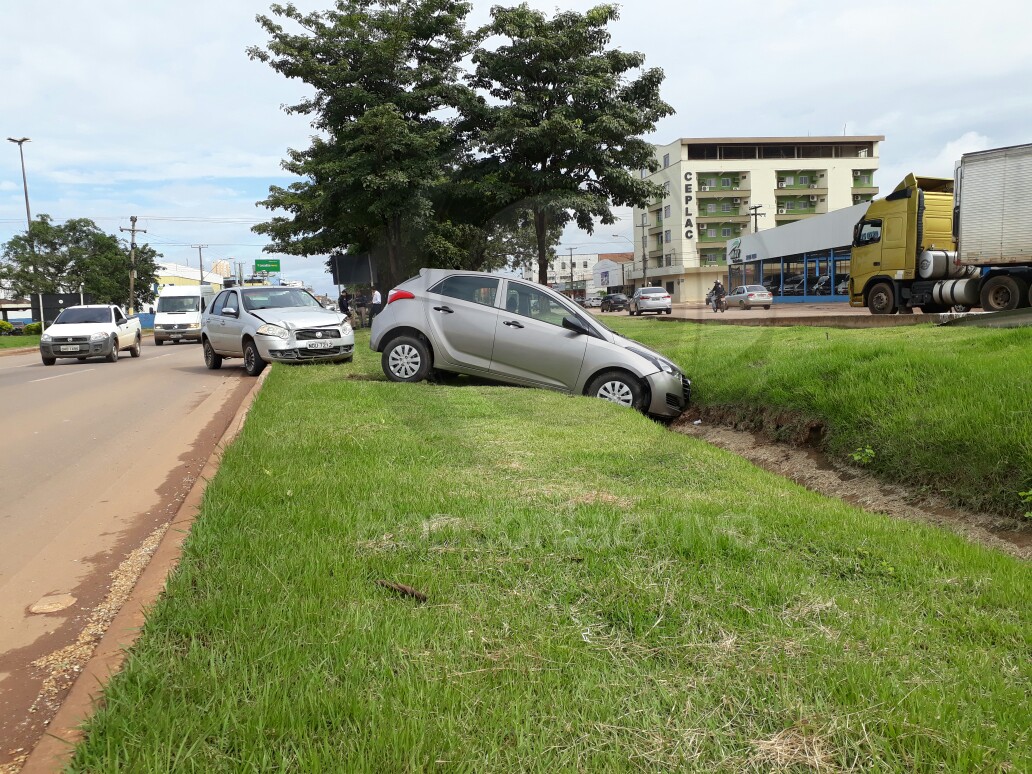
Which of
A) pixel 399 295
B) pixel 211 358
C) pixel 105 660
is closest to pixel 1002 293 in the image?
pixel 399 295

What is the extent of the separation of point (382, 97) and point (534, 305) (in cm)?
1890

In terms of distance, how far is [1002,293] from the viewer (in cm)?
1605

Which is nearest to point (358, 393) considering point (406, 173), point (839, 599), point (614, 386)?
point (614, 386)

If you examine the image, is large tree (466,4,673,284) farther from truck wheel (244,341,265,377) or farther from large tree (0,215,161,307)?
large tree (0,215,161,307)

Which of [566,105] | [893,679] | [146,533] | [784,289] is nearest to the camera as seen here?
[893,679]

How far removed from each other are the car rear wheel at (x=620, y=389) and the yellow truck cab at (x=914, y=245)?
41.6 ft

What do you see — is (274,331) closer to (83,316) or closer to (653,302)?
A: (83,316)

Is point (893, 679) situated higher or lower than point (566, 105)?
lower

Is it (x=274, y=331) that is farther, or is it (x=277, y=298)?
(x=277, y=298)

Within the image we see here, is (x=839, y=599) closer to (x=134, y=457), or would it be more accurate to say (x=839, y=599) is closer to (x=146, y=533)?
(x=146, y=533)

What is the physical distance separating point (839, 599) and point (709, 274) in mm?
78314

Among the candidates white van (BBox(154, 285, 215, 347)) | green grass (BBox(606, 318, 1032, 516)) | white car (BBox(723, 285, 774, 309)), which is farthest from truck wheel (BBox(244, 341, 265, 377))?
white car (BBox(723, 285, 774, 309))

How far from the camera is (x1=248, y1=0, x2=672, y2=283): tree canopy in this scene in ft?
78.9

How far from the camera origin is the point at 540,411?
7918 millimetres
